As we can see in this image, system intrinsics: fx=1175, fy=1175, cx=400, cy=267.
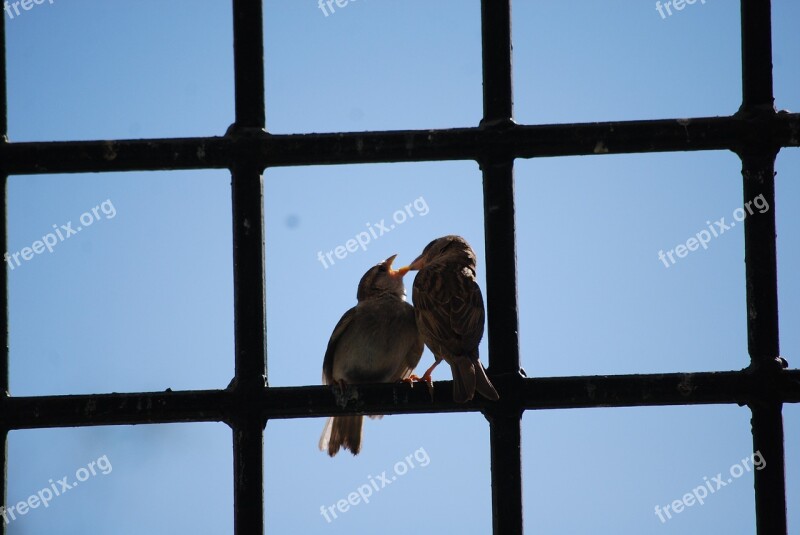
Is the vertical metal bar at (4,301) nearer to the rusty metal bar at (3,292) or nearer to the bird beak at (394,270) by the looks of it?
the rusty metal bar at (3,292)

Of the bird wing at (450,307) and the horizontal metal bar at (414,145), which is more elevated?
the horizontal metal bar at (414,145)

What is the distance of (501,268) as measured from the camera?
3.79 meters

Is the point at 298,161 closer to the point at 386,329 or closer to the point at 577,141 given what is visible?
the point at 577,141

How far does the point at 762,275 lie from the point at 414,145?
1.19 m

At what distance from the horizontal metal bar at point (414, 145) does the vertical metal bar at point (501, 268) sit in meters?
0.08

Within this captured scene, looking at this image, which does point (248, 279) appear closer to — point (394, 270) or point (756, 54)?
point (756, 54)

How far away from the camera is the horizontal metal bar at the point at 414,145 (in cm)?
381

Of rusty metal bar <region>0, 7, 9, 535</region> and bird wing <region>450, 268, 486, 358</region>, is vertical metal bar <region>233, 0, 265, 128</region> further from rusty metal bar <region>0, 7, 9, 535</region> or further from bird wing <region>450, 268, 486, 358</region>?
bird wing <region>450, 268, 486, 358</region>

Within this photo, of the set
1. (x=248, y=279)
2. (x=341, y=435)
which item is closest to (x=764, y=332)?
(x=248, y=279)

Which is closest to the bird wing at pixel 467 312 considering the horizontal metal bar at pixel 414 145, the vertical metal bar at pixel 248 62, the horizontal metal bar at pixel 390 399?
the horizontal metal bar at pixel 390 399

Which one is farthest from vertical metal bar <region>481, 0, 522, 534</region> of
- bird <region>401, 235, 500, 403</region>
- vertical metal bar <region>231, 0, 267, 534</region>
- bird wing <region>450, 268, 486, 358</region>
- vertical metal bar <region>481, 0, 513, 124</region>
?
vertical metal bar <region>231, 0, 267, 534</region>

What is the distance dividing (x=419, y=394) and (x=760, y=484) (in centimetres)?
109

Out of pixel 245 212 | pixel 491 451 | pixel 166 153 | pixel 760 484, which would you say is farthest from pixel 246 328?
pixel 760 484

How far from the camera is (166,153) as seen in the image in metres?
3.83
